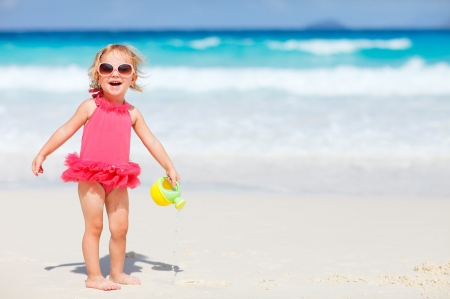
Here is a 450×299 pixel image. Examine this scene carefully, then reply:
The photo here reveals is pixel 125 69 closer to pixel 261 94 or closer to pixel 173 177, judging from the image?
pixel 173 177

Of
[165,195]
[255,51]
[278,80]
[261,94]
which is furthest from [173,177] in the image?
[255,51]

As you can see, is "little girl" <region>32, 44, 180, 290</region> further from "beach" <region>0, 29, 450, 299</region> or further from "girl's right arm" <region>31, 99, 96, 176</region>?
"beach" <region>0, 29, 450, 299</region>

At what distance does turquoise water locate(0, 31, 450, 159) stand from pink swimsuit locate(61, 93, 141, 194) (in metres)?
3.84

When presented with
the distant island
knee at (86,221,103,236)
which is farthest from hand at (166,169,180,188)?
the distant island

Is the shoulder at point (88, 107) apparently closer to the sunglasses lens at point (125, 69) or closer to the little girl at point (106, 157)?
the little girl at point (106, 157)

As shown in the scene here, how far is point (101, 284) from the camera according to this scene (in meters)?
3.39

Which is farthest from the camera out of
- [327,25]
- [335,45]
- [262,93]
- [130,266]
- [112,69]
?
[327,25]

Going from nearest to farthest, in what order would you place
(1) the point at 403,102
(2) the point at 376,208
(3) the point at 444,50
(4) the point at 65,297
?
(4) the point at 65,297 < (2) the point at 376,208 < (1) the point at 403,102 < (3) the point at 444,50

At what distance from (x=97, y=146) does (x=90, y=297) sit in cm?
79

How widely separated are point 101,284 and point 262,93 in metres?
10.7

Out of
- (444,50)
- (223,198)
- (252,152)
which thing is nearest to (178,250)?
(223,198)

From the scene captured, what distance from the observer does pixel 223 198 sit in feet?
18.9

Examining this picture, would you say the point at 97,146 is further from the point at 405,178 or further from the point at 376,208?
the point at 405,178

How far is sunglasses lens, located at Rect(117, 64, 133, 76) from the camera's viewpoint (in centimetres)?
347
